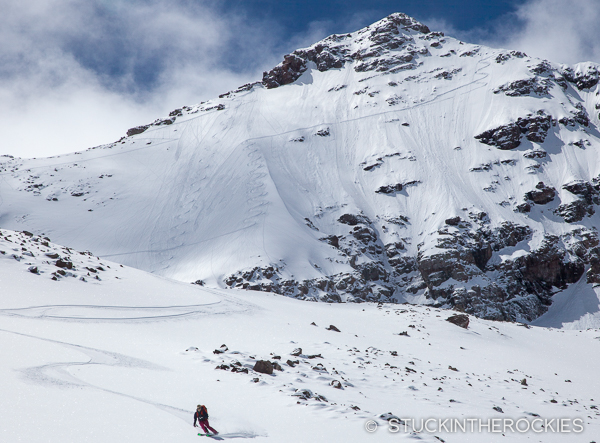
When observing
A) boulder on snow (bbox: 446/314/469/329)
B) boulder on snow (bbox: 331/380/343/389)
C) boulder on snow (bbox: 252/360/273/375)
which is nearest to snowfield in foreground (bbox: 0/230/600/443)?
boulder on snow (bbox: 331/380/343/389)

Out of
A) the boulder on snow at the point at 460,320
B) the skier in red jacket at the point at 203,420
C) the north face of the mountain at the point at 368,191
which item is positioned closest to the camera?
the skier in red jacket at the point at 203,420

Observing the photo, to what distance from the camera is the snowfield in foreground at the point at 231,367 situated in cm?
905

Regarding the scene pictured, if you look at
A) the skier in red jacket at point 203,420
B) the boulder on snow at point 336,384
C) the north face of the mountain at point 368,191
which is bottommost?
the skier in red jacket at point 203,420

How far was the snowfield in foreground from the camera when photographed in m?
9.05

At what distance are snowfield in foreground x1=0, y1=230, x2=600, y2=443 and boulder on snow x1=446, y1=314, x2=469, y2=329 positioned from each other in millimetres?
662

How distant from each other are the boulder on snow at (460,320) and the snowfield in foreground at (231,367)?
0.66 m

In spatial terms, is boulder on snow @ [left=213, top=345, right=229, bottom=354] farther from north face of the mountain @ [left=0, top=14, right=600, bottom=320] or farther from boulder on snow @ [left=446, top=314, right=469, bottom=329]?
north face of the mountain @ [left=0, top=14, right=600, bottom=320]

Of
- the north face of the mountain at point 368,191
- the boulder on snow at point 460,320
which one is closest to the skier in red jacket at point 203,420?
the boulder on snow at point 460,320

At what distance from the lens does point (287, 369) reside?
14.9 meters

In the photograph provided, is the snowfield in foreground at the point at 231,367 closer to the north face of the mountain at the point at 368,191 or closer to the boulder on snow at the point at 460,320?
the boulder on snow at the point at 460,320

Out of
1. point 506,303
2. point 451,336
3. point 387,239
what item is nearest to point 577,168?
point 506,303

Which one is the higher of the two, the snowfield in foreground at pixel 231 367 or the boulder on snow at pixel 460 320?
the boulder on snow at pixel 460 320

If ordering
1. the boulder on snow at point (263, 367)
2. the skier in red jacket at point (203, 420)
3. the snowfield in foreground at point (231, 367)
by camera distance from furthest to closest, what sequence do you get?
1. the boulder on snow at point (263, 367)
2. the snowfield in foreground at point (231, 367)
3. the skier in red jacket at point (203, 420)

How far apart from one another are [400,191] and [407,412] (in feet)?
310
